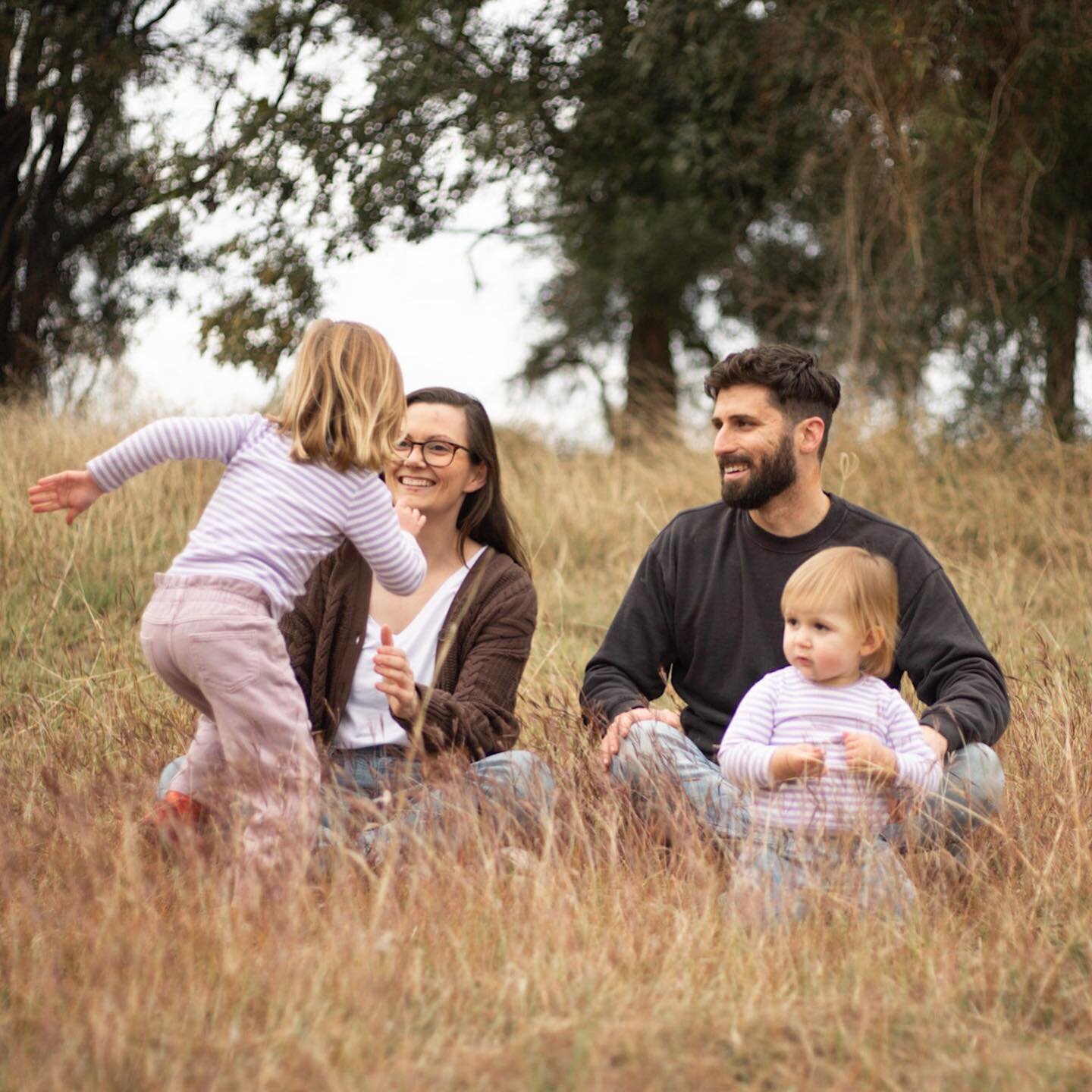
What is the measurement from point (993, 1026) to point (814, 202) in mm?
9304

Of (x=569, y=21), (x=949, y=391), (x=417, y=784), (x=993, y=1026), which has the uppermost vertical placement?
(x=569, y=21)

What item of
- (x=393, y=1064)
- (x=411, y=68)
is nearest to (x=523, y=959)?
(x=393, y=1064)

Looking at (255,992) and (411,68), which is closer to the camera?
(255,992)

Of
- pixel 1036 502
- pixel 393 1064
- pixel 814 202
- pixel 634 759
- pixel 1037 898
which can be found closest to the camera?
pixel 393 1064

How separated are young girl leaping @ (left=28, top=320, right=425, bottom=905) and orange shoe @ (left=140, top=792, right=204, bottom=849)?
0.4 inches

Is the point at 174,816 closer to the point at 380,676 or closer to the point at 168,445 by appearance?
the point at 380,676

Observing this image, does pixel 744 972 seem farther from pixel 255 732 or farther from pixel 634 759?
pixel 255 732

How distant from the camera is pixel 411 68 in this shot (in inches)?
364

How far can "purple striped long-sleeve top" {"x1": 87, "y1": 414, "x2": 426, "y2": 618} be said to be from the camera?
341 centimetres

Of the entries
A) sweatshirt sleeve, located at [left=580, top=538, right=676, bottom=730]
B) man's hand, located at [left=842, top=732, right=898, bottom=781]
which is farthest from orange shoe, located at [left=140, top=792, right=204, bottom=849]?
man's hand, located at [left=842, top=732, right=898, bottom=781]

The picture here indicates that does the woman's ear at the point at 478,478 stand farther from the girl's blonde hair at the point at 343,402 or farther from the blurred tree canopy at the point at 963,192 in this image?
the blurred tree canopy at the point at 963,192

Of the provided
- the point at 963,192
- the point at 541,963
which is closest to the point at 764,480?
the point at 541,963

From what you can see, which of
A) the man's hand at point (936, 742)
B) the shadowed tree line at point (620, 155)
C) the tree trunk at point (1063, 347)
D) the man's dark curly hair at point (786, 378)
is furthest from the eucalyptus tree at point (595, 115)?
the man's hand at point (936, 742)

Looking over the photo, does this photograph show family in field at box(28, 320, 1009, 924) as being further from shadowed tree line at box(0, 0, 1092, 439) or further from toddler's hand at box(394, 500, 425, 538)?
shadowed tree line at box(0, 0, 1092, 439)
